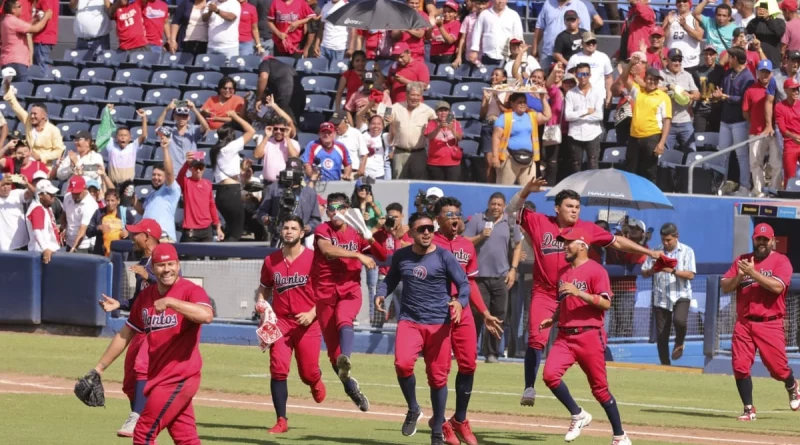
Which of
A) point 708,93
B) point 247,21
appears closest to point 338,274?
point 708,93

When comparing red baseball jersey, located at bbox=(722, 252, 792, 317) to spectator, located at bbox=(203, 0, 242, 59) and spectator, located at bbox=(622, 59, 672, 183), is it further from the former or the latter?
spectator, located at bbox=(203, 0, 242, 59)

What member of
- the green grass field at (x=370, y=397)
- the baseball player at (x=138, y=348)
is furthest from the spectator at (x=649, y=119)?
the baseball player at (x=138, y=348)

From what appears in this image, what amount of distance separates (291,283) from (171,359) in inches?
133

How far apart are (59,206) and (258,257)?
11.2ft

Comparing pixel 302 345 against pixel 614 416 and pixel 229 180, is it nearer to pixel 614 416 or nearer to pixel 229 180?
pixel 614 416

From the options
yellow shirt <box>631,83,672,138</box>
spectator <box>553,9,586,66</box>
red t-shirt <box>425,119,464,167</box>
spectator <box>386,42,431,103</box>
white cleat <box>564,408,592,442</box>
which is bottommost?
white cleat <box>564,408,592,442</box>

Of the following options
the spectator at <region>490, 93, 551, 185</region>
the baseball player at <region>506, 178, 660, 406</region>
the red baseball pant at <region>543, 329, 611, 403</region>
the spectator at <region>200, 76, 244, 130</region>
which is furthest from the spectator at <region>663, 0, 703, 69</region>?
the red baseball pant at <region>543, 329, 611, 403</region>

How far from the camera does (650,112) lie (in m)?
20.4

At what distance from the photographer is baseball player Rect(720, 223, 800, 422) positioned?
44.5ft

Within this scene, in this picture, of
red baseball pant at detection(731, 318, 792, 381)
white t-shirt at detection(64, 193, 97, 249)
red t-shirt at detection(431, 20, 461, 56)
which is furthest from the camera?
red t-shirt at detection(431, 20, 461, 56)

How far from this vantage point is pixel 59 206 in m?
20.4

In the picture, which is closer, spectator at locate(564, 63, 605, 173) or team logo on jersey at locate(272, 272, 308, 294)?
team logo on jersey at locate(272, 272, 308, 294)

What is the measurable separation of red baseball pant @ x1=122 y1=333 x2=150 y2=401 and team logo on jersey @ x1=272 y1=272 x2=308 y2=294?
1885 millimetres

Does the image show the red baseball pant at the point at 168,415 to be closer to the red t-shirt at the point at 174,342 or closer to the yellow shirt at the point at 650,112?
the red t-shirt at the point at 174,342
